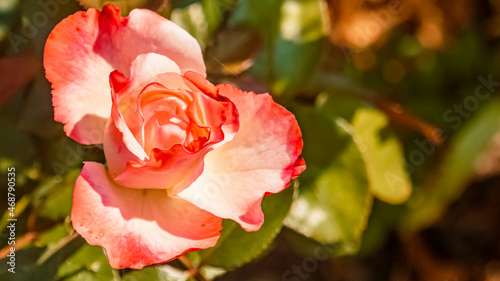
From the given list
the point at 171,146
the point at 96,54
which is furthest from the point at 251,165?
the point at 96,54

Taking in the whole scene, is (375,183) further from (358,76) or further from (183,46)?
(183,46)

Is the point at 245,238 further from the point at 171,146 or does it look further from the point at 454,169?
the point at 454,169

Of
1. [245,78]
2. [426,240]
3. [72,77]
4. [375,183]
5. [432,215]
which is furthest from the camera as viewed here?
[426,240]

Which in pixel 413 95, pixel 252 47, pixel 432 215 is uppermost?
pixel 252 47

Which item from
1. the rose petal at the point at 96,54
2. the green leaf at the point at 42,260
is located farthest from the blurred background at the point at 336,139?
the rose petal at the point at 96,54

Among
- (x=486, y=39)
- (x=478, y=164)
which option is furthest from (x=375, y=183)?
(x=486, y=39)

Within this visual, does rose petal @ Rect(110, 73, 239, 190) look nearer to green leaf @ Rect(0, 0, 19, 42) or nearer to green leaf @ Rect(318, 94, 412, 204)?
green leaf @ Rect(0, 0, 19, 42)

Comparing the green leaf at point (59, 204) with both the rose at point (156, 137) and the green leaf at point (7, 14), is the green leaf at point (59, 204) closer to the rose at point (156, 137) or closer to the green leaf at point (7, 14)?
the rose at point (156, 137)
